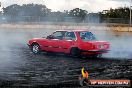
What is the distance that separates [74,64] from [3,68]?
3.38 m

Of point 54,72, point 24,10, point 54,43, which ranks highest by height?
point 24,10

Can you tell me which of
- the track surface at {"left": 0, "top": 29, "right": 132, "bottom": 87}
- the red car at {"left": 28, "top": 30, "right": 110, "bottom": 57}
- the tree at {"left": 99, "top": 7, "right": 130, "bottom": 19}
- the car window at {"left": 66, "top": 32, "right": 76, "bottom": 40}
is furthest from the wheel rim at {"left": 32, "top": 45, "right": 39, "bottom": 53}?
the tree at {"left": 99, "top": 7, "right": 130, "bottom": 19}

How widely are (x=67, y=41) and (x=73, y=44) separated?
524mm

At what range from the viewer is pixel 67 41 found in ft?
62.3

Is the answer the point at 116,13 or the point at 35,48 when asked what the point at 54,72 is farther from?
the point at 116,13

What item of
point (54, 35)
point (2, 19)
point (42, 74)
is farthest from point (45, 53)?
point (2, 19)

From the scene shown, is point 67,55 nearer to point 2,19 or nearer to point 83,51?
point 83,51

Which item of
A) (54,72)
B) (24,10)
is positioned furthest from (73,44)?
(24,10)

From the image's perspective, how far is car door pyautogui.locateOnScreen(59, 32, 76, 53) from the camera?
18750mm

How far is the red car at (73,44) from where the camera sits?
1806 cm

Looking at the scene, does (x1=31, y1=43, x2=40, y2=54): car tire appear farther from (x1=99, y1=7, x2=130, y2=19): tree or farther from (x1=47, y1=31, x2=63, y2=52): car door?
(x1=99, y1=7, x2=130, y2=19): tree

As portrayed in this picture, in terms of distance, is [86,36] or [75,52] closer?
[75,52]

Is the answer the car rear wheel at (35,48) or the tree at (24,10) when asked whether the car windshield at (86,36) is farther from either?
the tree at (24,10)

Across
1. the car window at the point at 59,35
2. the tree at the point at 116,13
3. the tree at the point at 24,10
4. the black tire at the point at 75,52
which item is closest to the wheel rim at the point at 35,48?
the car window at the point at 59,35
